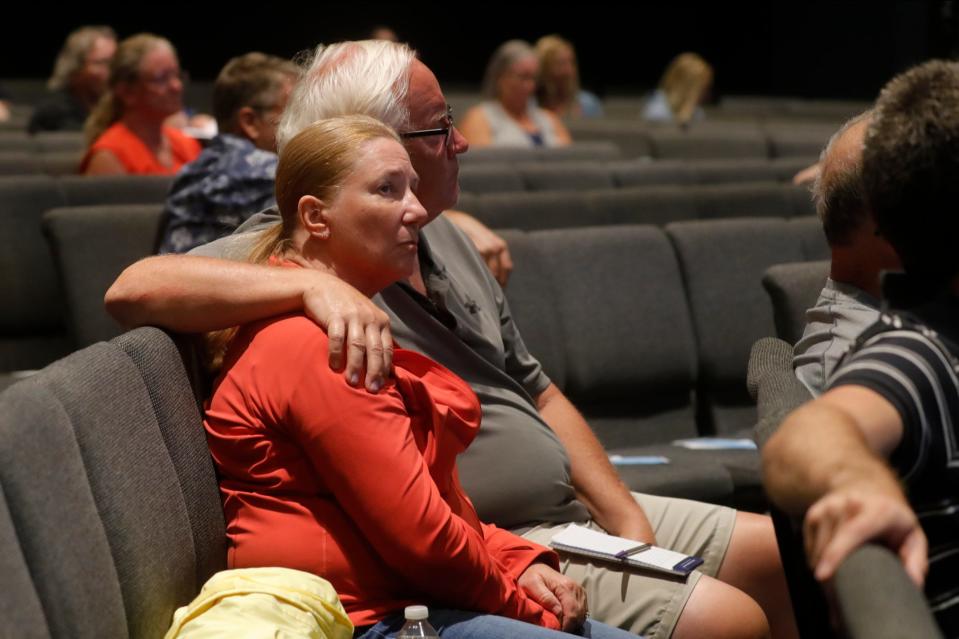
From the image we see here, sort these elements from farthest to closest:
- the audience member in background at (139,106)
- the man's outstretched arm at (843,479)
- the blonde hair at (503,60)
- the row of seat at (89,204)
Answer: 1. the blonde hair at (503,60)
2. the audience member in background at (139,106)
3. the row of seat at (89,204)
4. the man's outstretched arm at (843,479)

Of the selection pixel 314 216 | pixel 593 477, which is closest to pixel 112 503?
pixel 314 216

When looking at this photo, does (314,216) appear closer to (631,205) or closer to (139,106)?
(631,205)

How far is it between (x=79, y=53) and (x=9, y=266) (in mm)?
3257

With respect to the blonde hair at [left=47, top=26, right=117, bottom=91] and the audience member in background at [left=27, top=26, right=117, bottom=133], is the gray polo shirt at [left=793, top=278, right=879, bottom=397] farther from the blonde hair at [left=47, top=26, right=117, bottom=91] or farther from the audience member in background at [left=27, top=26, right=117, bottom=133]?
the blonde hair at [left=47, top=26, right=117, bottom=91]

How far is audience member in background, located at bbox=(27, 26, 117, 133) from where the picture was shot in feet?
21.9

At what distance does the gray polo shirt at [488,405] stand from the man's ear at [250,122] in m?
1.40

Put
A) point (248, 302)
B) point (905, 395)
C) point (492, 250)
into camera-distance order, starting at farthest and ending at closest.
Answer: point (492, 250) < point (248, 302) < point (905, 395)

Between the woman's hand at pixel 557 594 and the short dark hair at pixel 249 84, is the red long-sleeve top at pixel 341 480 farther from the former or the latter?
the short dark hair at pixel 249 84

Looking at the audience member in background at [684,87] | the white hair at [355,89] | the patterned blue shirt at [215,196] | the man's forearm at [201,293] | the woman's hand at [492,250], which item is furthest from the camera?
the audience member in background at [684,87]

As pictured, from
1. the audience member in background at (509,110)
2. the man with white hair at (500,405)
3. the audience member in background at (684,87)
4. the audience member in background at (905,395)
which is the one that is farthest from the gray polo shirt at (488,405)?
the audience member in background at (684,87)

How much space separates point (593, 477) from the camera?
233cm

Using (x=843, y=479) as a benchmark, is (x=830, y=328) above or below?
below

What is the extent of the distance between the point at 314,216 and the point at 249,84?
1.85m

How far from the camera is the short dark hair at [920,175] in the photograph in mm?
1222
